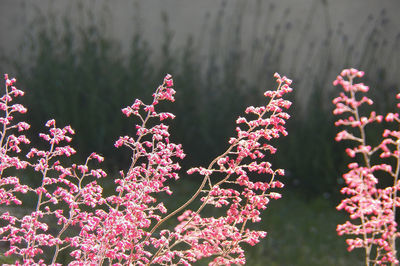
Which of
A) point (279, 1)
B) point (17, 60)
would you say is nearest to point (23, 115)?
point (17, 60)

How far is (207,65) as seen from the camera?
6.35 m

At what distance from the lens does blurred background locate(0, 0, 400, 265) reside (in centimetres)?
553

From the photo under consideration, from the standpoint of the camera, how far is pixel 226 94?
19.0ft

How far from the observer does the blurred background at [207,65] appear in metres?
5.53

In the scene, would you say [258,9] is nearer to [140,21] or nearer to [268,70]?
[268,70]

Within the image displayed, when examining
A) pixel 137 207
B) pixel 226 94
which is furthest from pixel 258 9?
pixel 137 207

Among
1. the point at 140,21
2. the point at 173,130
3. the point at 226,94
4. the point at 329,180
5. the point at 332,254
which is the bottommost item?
the point at 332,254

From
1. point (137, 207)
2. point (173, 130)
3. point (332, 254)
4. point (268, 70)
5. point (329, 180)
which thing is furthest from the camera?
point (268, 70)

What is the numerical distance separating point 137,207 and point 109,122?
11.9 ft

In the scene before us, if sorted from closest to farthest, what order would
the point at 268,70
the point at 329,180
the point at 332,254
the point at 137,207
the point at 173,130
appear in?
the point at 137,207 → the point at 332,254 → the point at 329,180 → the point at 173,130 → the point at 268,70

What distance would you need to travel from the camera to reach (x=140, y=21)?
6383 millimetres

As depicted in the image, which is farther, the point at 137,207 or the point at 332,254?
the point at 332,254

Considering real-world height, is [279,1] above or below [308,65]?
above

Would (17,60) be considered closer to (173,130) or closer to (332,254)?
(173,130)
